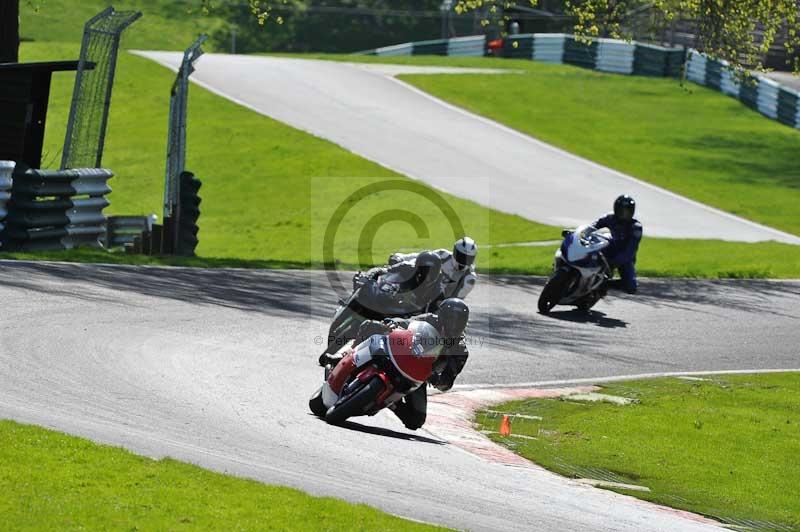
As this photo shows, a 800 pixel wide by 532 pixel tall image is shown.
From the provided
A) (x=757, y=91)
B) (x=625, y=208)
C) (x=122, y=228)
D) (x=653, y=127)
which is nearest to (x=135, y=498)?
(x=625, y=208)

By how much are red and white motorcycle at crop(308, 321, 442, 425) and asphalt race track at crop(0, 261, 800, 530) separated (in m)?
0.24

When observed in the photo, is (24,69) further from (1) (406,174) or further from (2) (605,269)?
(1) (406,174)

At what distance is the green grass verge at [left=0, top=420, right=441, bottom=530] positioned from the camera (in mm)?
7777

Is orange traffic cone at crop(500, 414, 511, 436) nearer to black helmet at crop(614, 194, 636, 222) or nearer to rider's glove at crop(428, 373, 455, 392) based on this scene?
rider's glove at crop(428, 373, 455, 392)

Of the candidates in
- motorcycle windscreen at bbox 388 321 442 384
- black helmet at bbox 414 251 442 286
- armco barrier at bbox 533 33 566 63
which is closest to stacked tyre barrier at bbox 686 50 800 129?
armco barrier at bbox 533 33 566 63

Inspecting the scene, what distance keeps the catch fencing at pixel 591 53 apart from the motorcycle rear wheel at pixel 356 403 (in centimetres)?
3959

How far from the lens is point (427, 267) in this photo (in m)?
12.1

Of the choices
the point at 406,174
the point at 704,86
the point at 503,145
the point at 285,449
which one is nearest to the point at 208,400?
the point at 285,449

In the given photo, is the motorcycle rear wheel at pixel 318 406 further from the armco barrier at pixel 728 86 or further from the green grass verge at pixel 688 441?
the armco barrier at pixel 728 86

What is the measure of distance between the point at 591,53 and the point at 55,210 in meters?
35.6

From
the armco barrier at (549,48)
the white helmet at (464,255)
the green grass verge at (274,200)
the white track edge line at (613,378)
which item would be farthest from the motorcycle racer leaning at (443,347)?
the armco barrier at (549,48)

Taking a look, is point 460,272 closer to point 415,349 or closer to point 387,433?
point 387,433

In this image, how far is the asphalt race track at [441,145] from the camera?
108ft

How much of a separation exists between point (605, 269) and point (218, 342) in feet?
23.0
